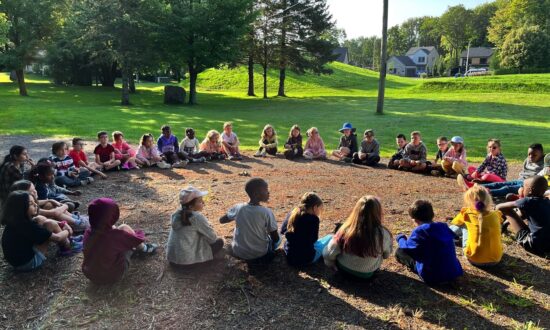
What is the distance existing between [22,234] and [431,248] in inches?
189

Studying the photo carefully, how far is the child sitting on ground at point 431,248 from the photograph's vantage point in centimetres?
482

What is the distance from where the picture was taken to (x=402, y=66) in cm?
10862

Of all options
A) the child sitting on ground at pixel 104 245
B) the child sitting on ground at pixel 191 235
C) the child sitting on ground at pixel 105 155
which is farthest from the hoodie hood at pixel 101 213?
the child sitting on ground at pixel 105 155

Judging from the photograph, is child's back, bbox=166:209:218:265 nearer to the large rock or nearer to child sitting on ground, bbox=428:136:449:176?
child sitting on ground, bbox=428:136:449:176

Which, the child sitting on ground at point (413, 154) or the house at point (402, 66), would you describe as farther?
the house at point (402, 66)

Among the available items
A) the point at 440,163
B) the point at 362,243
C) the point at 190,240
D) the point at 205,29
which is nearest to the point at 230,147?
the point at 440,163

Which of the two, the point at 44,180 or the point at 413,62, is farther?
the point at 413,62

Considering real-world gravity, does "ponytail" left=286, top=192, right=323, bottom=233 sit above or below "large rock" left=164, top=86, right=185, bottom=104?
below

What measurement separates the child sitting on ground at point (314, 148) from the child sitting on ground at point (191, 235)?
812 cm

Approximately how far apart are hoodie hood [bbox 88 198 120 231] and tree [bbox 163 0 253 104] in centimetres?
2834

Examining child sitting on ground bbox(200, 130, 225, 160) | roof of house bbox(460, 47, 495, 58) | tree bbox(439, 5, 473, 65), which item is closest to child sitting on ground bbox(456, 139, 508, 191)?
child sitting on ground bbox(200, 130, 225, 160)

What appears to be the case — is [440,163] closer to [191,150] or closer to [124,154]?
[191,150]

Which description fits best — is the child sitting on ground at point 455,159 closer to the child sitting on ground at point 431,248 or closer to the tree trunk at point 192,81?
the child sitting on ground at point 431,248

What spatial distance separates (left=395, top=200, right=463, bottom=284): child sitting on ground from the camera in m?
4.82
